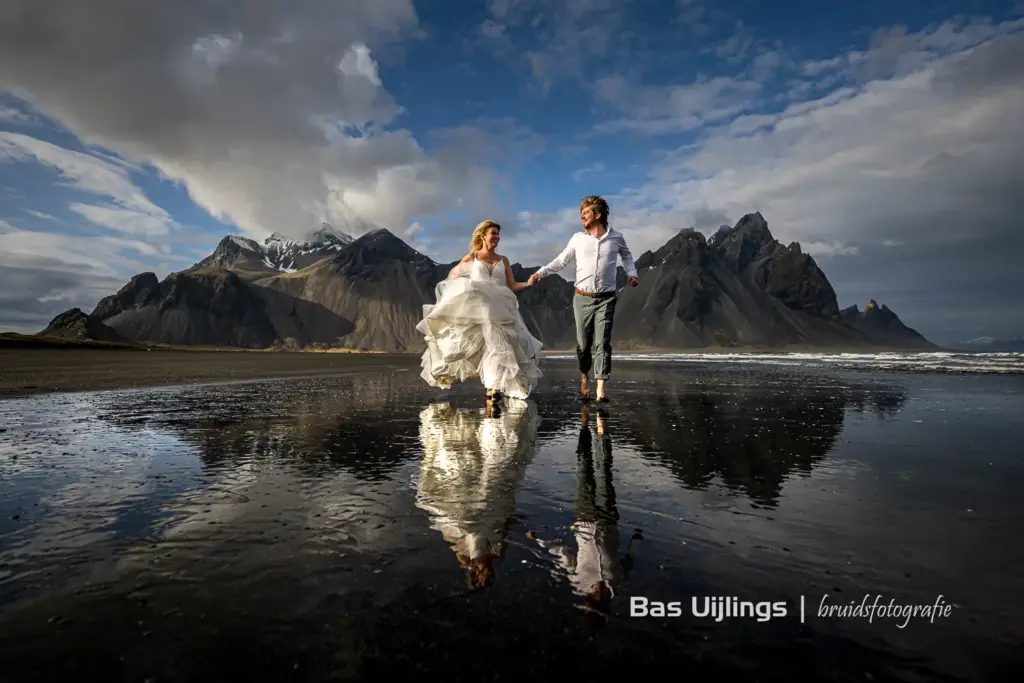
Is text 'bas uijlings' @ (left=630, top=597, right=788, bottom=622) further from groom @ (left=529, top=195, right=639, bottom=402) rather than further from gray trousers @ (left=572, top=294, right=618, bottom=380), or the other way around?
groom @ (left=529, top=195, right=639, bottom=402)

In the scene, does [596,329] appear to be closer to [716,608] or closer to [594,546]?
[594,546]

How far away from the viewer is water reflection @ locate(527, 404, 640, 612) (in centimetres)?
174

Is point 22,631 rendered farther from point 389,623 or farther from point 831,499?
point 831,499

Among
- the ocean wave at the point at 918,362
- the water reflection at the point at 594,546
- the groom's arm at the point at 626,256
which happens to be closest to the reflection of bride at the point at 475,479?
the water reflection at the point at 594,546

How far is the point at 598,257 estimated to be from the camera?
23.9 feet

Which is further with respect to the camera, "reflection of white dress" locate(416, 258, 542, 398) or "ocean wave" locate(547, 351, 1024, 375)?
"ocean wave" locate(547, 351, 1024, 375)

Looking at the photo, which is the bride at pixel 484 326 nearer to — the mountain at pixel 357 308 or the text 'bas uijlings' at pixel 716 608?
the text 'bas uijlings' at pixel 716 608

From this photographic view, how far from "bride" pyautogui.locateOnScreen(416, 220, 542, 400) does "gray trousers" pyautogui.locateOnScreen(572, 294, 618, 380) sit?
724 mm

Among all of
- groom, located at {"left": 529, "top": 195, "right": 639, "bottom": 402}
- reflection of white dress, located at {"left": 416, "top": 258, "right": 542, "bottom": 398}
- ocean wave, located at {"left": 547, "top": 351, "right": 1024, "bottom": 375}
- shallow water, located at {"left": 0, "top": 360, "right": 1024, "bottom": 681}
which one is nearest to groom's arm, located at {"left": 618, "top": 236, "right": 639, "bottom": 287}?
groom, located at {"left": 529, "top": 195, "right": 639, "bottom": 402}

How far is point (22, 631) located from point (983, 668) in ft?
8.52

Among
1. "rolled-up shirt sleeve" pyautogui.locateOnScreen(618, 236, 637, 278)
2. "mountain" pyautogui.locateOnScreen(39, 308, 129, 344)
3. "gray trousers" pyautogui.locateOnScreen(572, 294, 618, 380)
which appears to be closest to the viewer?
"gray trousers" pyautogui.locateOnScreen(572, 294, 618, 380)

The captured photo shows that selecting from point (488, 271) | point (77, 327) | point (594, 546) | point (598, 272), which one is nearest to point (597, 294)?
point (598, 272)

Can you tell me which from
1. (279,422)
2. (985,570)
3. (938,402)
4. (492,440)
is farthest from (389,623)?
(938,402)

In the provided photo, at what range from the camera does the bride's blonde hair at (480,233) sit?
7746 mm
